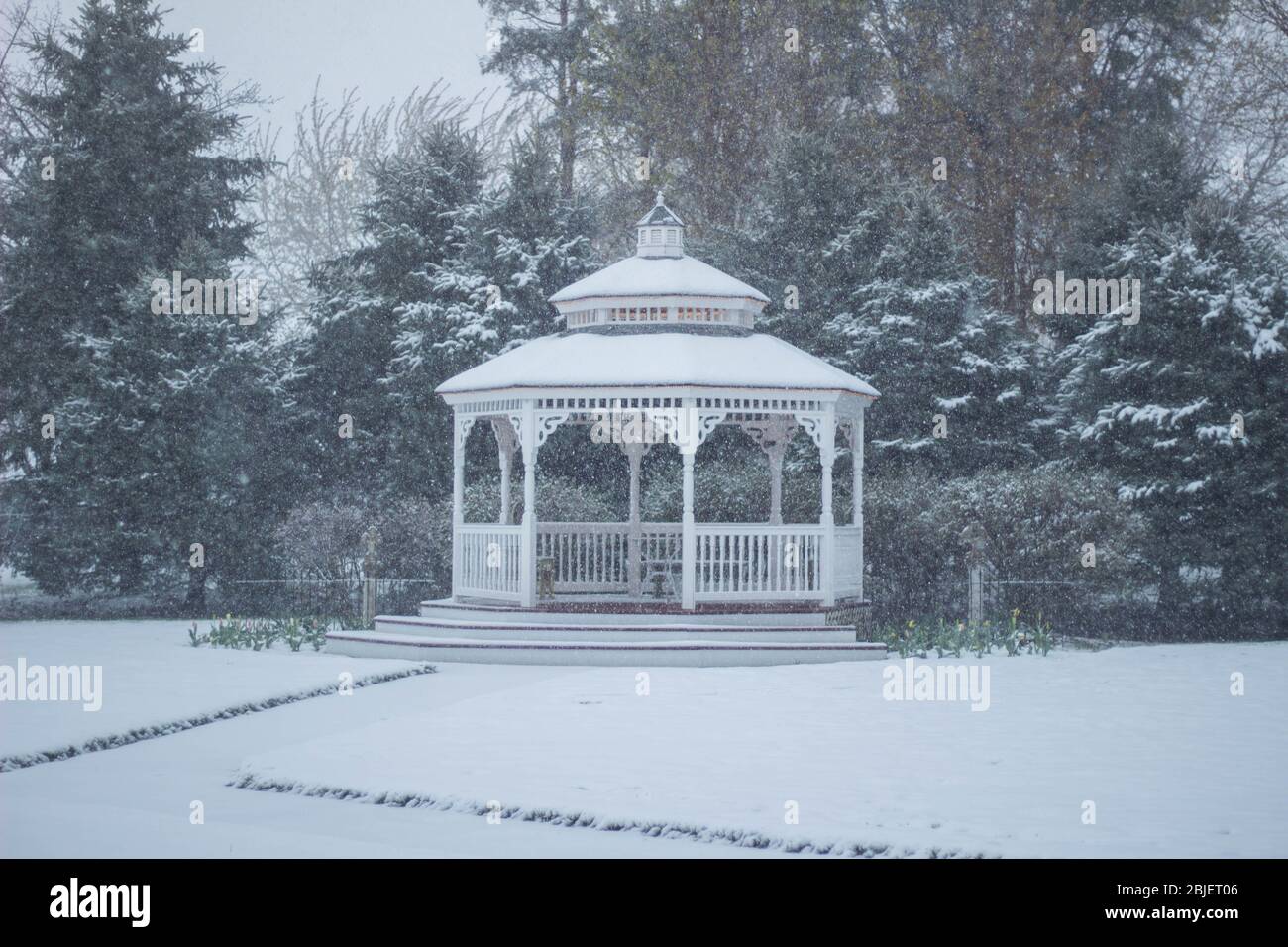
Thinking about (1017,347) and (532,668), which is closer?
(532,668)

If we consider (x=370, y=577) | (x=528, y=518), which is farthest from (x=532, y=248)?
(x=528, y=518)

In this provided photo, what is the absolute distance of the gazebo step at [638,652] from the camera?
18359 mm

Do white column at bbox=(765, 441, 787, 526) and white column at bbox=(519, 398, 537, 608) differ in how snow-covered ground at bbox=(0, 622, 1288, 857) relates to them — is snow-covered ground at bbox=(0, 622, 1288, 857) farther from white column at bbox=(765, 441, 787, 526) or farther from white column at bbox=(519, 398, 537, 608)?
white column at bbox=(765, 441, 787, 526)

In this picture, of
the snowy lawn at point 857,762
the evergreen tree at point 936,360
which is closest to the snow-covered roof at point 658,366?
the snowy lawn at point 857,762

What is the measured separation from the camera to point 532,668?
715 inches

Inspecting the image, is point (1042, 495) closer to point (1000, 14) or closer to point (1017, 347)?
point (1017, 347)

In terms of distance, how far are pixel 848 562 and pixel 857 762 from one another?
940 cm

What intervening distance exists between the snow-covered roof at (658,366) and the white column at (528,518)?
0.44 m

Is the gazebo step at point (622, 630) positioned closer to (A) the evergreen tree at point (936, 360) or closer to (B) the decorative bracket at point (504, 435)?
(B) the decorative bracket at point (504, 435)

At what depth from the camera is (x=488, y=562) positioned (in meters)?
20.5

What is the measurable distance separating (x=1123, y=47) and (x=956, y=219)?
21.0 ft

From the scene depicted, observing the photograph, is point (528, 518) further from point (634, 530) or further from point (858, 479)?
point (858, 479)
